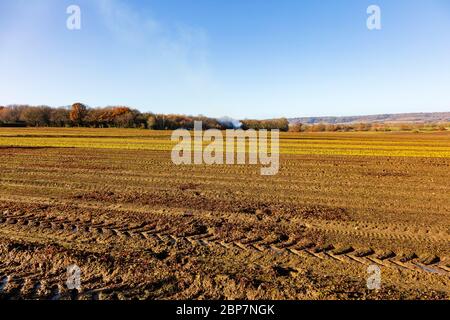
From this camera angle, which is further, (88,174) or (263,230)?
(88,174)

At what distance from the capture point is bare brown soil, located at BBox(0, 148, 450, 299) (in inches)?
189

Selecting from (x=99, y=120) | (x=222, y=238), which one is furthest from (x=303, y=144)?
(x=99, y=120)

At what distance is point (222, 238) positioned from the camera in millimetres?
6727

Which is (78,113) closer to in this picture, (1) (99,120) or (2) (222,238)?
(1) (99,120)

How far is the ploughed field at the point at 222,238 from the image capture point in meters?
4.81

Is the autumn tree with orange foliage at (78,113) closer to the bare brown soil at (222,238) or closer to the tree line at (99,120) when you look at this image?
the tree line at (99,120)

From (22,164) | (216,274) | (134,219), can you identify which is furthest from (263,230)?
(22,164)

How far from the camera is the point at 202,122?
91938 mm

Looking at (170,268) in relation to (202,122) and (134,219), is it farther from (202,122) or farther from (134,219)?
(202,122)

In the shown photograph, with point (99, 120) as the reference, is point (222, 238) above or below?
below

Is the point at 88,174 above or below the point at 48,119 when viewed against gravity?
below

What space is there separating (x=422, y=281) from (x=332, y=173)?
451 inches

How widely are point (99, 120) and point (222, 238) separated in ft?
279

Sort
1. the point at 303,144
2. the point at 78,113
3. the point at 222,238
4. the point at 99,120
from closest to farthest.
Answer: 1. the point at 222,238
2. the point at 303,144
3. the point at 99,120
4. the point at 78,113
